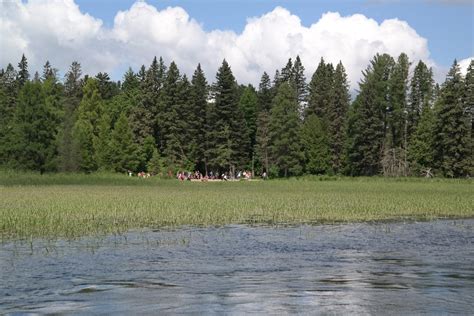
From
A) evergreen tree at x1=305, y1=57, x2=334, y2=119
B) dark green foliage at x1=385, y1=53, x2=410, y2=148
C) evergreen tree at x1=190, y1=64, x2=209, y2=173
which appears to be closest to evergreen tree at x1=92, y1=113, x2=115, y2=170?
evergreen tree at x1=190, y1=64, x2=209, y2=173

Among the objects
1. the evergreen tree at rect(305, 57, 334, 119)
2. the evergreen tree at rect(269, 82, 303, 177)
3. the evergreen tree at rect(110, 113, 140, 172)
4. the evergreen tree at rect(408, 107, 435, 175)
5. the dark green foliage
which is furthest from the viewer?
the evergreen tree at rect(305, 57, 334, 119)

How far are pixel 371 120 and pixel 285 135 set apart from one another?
12.0m

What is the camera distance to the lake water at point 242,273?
38.1ft

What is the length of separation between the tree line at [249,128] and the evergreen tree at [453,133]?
0.40 feet

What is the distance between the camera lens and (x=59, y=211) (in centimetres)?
2689

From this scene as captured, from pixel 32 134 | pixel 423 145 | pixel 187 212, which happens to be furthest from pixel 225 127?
pixel 187 212

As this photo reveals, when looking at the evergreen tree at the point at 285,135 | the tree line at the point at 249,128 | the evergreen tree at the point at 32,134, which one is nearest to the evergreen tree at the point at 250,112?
the tree line at the point at 249,128

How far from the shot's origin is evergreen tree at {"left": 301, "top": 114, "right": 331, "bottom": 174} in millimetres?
92875

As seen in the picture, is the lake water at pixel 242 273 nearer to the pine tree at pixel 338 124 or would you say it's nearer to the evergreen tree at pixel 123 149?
the evergreen tree at pixel 123 149

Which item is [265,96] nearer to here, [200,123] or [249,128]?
[249,128]

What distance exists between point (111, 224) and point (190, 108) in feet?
247

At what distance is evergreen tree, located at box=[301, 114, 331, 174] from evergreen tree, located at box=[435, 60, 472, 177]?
18.4 meters

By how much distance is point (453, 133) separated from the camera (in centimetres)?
7681

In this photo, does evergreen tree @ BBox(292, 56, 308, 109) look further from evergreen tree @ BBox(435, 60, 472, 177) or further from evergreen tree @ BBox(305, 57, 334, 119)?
evergreen tree @ BBox(435, 60, 472, 177)
